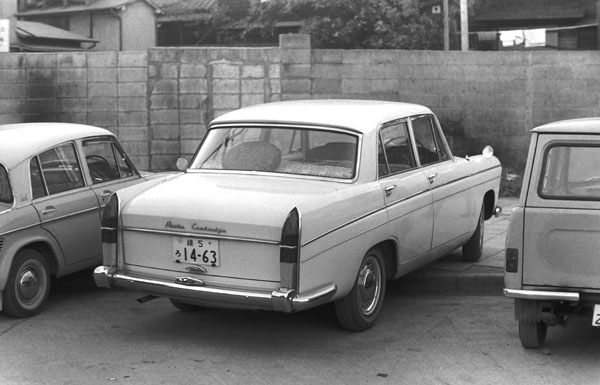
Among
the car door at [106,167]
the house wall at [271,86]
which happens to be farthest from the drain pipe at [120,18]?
the car door at [106,167]

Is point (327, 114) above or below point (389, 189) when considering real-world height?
above

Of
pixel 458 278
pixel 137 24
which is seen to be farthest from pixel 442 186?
pixel 137 24

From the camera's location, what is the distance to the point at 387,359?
5.84 m

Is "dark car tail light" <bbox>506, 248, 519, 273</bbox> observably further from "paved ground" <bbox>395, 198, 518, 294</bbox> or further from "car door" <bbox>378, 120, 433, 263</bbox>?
"paved ground" <bbox>395, 198, 518, 294</bbox>

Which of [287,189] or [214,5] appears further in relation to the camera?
[214,5]

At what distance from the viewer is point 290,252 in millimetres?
5531

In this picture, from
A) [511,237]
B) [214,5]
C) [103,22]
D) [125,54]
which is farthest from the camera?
[103,22]

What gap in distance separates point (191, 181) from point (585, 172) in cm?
267

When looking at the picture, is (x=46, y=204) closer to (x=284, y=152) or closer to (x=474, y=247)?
(x=284, y=152)

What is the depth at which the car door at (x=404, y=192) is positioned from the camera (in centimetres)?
669

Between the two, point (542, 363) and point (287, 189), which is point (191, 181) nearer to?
point (287, 189)

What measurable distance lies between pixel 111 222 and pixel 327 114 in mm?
1847

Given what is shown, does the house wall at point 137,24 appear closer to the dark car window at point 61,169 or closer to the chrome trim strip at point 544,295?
the dark car window at point 61,169

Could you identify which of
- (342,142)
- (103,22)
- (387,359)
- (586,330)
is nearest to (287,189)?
(342,142)
